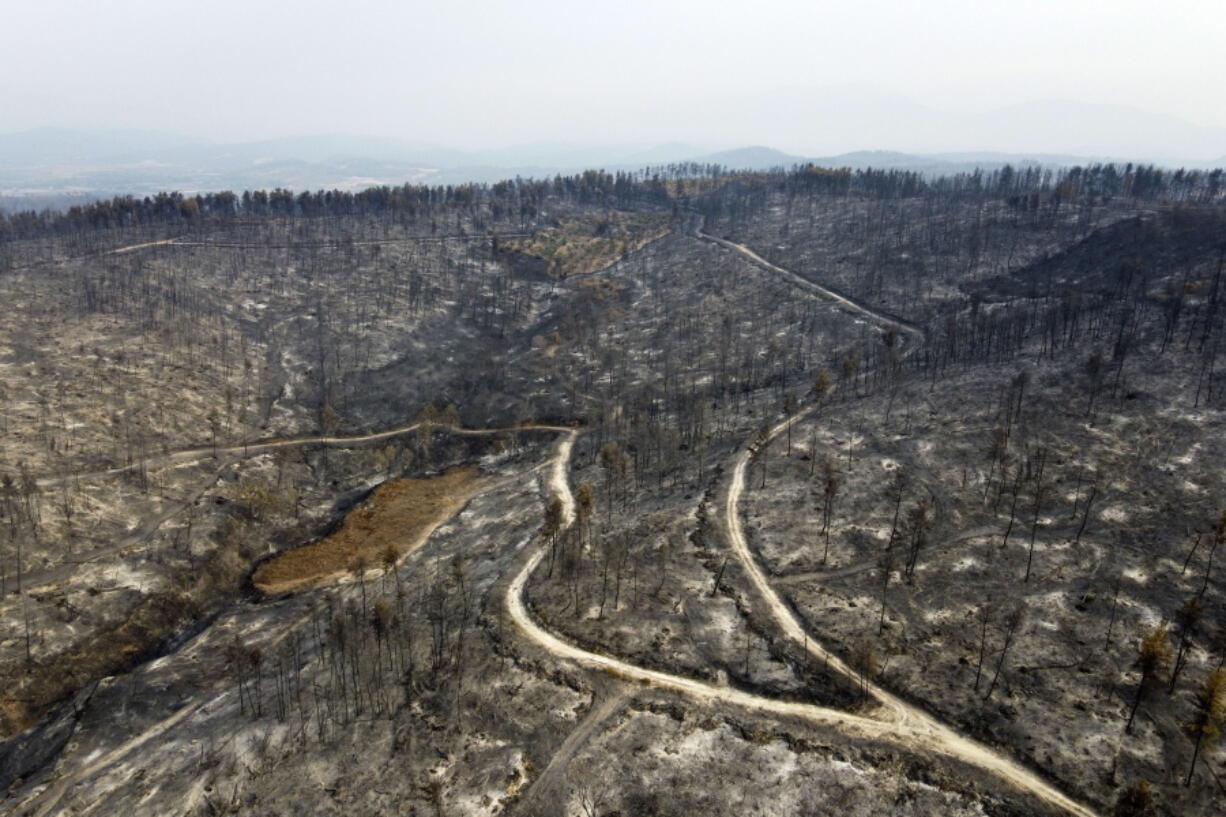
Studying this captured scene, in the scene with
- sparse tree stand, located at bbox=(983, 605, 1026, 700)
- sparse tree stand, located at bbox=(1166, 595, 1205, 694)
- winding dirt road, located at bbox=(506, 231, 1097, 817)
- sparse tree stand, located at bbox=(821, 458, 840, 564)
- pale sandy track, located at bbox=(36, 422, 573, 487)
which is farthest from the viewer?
pale sandy track, located at bbox=(36, 422, 573, 487)

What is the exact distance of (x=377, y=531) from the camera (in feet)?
374

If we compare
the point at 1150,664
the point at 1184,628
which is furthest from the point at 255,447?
the point at 1184,628

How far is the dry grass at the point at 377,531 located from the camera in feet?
336

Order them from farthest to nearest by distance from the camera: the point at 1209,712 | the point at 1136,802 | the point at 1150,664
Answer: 1. the point at 1150,664
2. the point at 1209,712
3. the point at 1136,802

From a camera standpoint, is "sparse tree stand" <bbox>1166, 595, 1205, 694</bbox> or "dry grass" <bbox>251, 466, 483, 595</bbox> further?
"dry grass" <bbox>251, 466, 483, 595</bbox>

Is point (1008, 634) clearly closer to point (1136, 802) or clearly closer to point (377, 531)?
point (1136, 802)

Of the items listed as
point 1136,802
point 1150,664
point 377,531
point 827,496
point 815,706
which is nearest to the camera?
point 1136,802

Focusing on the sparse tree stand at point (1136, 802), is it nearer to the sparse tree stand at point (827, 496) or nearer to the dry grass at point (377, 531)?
the sparse tree stand at point (827, 496)

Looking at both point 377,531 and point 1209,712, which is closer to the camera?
point 1209,712

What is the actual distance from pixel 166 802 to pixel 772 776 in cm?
5242

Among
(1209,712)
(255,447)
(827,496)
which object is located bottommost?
(255,447)

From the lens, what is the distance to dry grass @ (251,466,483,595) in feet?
336

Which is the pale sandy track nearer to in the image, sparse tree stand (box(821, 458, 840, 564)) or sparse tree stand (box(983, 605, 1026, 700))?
sparse tree stand (box(821, 458, 840, 564))

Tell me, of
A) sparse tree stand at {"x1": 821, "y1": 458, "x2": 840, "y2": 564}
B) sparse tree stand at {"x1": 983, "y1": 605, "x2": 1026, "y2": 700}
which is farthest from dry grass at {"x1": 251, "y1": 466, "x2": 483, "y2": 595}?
sparse tree stand at {"x1": 983, "y1": 605, "x2": 1026, "y2": 700}
